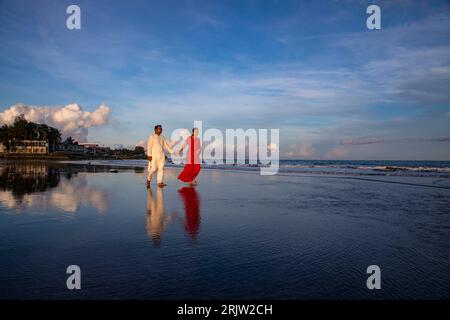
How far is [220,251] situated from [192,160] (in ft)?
30.9

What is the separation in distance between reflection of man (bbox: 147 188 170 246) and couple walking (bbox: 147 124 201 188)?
4074 mm

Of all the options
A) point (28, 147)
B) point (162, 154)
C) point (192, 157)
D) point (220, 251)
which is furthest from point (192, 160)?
point (28, 147)

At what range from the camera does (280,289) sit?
275 cm

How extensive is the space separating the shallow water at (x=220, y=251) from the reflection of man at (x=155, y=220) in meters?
0.02

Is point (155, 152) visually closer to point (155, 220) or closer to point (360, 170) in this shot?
point (155, 220)

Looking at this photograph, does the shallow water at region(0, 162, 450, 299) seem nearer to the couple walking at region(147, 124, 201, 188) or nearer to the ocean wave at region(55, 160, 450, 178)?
the couple walking at region(147, 124, 201, 188)

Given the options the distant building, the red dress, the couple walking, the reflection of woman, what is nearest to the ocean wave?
the red dress

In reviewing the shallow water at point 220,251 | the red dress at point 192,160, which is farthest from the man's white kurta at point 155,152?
the shallow water at point 220,251

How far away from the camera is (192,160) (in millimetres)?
13078

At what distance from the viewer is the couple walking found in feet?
40.0
